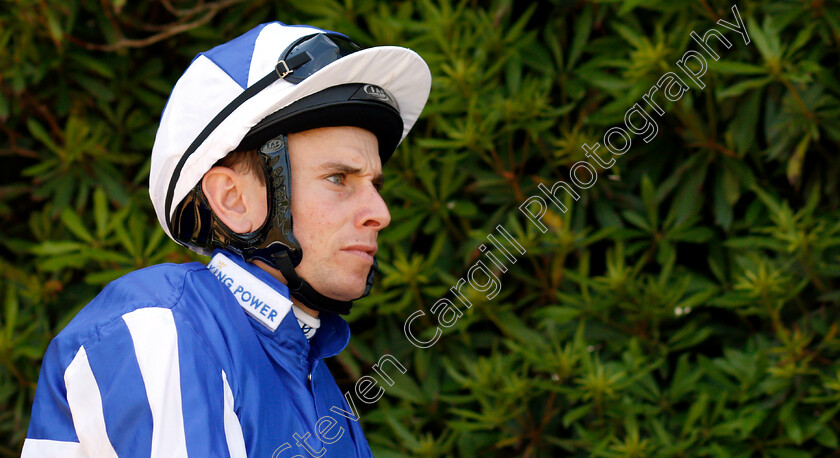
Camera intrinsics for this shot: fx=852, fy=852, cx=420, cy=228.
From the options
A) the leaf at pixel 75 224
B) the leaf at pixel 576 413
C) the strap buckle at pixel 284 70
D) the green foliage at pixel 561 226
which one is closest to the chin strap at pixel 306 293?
the strap buckle at pixel 284 70

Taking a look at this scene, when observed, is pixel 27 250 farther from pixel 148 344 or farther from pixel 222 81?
pixel 148 344

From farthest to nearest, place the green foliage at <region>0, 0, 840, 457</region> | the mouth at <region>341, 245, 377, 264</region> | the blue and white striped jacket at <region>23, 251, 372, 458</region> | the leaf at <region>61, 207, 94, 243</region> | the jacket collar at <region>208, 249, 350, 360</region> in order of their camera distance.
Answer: the leaf at <region>61, 207, 94, 243</region> < the green foliage at <region>0, 0, 840, 457</region> < the mouth at <region>341, 245, 377, 264</region> < the jacket collar at <region>208, 249, 350, 360</region> < the blue and white striped jacket at <region>23, 251, 372, 458</region>

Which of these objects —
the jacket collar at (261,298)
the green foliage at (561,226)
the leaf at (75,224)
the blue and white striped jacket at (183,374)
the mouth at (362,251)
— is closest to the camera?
the blue and white striped jacket at (183,374)

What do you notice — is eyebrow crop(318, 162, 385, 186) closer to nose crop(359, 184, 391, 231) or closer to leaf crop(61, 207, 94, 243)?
nose crop(359, 184, 391, 231)

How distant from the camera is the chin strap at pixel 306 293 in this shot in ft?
5.54

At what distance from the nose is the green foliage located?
2.76ft

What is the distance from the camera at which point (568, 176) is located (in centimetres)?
284

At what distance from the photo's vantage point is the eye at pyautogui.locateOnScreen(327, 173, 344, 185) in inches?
67.9

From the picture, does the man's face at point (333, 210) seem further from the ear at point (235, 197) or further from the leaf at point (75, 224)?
the leaf at point (75, 224)

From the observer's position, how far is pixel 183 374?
53.1 inches

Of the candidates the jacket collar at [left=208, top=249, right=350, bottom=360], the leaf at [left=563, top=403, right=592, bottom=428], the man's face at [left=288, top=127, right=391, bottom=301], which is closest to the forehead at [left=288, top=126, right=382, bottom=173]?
the man's face at [left=288, top=127, right=391, bottom=301]

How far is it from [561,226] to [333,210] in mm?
1152

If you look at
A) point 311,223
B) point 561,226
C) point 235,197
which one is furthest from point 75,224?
point 561,226

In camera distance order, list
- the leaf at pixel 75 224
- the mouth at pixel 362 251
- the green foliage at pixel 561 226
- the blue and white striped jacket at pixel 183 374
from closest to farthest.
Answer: the blue and white striped jacket at pixel 183 374
the mouth at pixel 362 251
the green foliage at pixel 561 226
the leaf at pixel 75 224
